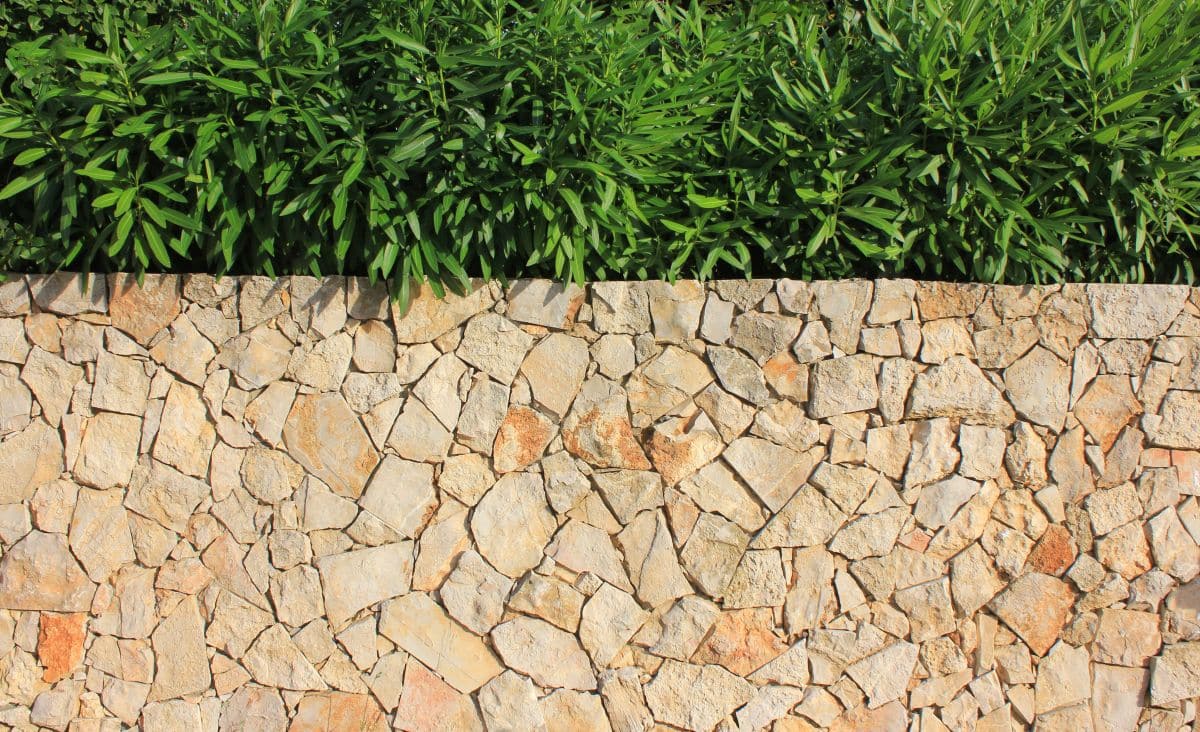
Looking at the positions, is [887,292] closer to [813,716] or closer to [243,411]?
[813,716]

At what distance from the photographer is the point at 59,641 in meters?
4.41

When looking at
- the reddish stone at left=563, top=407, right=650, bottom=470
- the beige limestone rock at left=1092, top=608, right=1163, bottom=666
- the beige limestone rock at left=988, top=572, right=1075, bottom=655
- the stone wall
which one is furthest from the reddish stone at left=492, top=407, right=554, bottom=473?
the beige limestone rock at left=1092, top=608, right=1163, bottom=666

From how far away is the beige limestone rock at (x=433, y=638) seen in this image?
444 cm

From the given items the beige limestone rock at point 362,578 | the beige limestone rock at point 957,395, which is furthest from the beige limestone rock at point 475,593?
the beige limestone rock at point 957,395

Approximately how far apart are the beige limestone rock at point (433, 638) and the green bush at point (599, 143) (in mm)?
1584

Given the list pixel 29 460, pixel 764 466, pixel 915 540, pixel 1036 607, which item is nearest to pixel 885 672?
pixel 915 540

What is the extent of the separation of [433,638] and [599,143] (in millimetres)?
2412

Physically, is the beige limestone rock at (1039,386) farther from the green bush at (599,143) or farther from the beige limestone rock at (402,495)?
the beige limestone rock at (402,495)

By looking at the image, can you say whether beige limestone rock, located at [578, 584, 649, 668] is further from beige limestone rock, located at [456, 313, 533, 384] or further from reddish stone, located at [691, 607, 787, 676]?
beige limestone rock, located at [456, 313, 533, 384]

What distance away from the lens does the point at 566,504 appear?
447 centimetres

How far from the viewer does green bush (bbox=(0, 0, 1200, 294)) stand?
Result: 13.6ft

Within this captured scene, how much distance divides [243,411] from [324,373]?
417 millimetres

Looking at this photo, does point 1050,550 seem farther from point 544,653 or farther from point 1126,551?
point 544,653

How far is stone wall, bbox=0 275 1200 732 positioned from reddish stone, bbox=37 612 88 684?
0.01 meters
